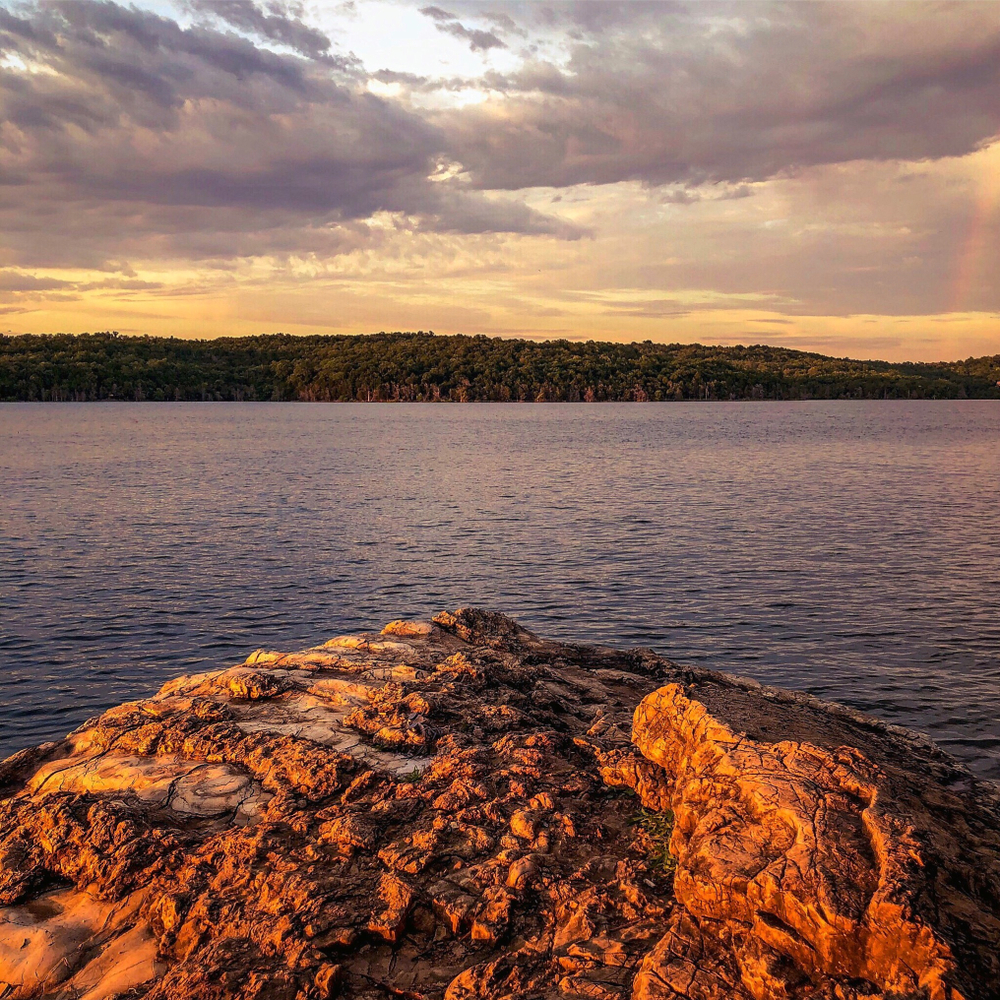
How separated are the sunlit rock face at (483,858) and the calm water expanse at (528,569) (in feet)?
28.6

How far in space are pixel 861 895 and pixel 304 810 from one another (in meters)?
5.60

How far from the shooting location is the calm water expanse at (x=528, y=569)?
66.4ft

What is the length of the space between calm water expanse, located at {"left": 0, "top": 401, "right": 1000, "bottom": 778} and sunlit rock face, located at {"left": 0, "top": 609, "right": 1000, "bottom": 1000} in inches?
343

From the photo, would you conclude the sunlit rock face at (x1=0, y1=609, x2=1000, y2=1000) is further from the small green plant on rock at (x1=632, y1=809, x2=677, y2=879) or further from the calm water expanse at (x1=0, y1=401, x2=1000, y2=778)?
the calm water expanse at (x1=0, y1=401, x2=1000, y2=778)

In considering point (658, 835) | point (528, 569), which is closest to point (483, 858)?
point (658, 835)

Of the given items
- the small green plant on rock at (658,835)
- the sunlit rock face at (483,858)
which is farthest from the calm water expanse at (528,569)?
the small green plant on rock at (658,835)

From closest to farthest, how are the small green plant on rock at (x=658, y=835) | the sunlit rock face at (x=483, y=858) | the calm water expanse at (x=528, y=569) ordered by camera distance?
the sunlit rock face at (x=483, y=858), the small green plant on rock at (x=658, y=835), the calm water expanse at (x=528, y=569)

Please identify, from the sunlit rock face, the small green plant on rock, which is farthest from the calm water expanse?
the small green plant on rock

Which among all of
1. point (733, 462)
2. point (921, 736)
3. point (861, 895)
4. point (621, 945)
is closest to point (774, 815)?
point (861, 895)

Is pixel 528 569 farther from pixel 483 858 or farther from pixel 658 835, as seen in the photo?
pixel 483 858

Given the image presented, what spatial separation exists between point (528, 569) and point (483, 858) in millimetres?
23641

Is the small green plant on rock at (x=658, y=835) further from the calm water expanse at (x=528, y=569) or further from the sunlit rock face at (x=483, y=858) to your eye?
the calm water expanse at (x=528, y=569)

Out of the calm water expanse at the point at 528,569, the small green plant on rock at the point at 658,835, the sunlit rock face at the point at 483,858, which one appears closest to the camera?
the sunlit rock face at the point at 483,858

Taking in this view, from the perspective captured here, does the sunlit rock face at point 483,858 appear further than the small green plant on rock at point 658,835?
No
